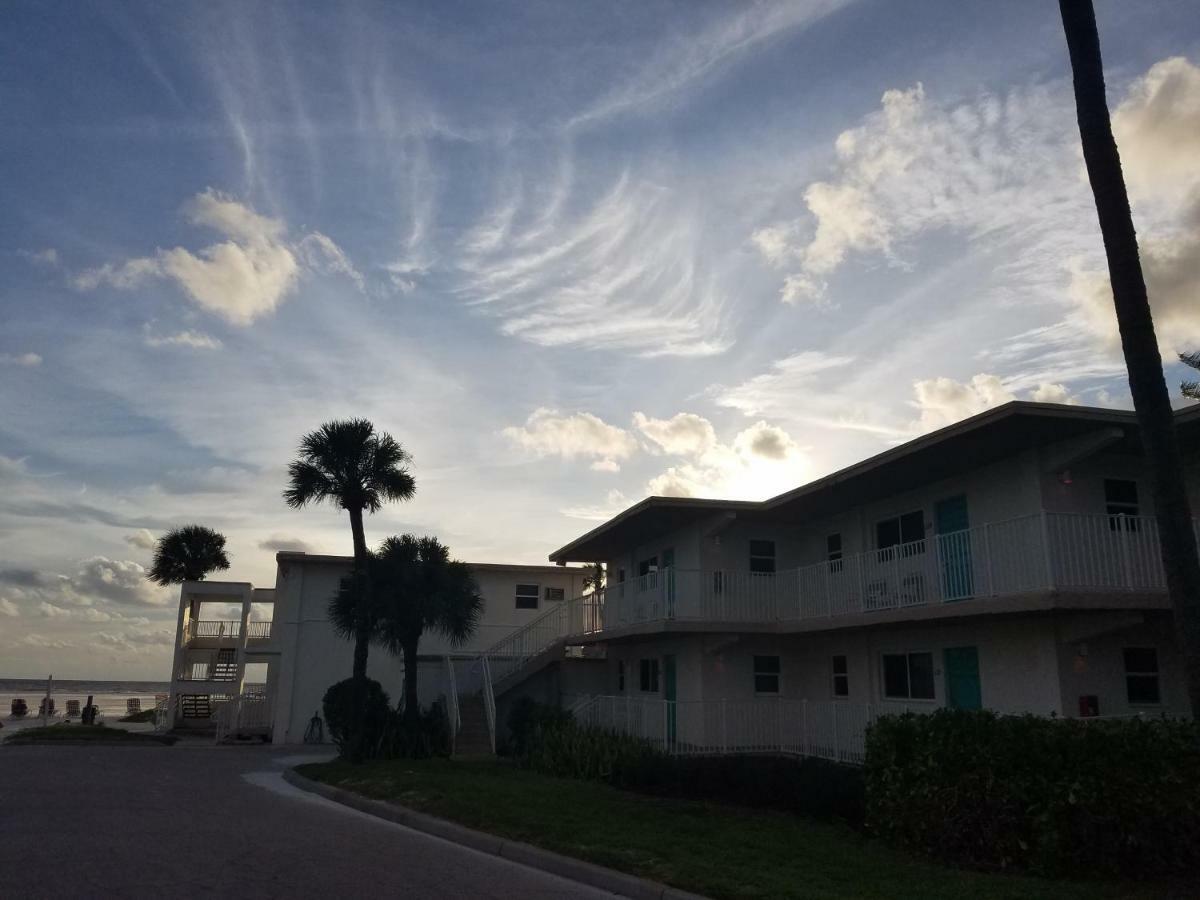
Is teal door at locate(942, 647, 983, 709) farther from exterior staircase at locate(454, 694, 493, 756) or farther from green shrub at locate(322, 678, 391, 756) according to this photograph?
green shrub at locate(322, 678, 391, 756)

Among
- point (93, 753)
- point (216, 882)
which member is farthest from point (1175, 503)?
point (93, 753)

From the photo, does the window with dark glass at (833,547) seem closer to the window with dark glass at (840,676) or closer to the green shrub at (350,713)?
the window with dark glass at (840,676)

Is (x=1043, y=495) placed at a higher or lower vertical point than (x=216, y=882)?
higher

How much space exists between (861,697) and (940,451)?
244 inches

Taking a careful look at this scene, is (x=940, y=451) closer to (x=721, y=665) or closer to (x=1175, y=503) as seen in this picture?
(x=1175, y=503)

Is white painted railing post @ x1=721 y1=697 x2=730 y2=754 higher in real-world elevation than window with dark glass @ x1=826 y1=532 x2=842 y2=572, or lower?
lower

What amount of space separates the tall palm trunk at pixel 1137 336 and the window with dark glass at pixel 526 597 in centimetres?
2520

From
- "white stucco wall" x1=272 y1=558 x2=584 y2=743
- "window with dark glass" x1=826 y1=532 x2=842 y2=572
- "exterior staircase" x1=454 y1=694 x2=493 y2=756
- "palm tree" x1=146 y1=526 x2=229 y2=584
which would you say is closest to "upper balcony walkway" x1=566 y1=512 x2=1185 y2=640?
"window with dark glass" x1=826 y1=532 x2=842 y2=572

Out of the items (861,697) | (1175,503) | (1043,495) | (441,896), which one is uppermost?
(1043,495)

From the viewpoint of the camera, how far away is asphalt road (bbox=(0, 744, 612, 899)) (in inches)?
345

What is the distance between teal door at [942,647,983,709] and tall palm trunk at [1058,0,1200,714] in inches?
235

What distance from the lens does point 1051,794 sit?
949 centimetres

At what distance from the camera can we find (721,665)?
22078 millimetres

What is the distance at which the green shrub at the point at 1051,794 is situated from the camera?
916cm
